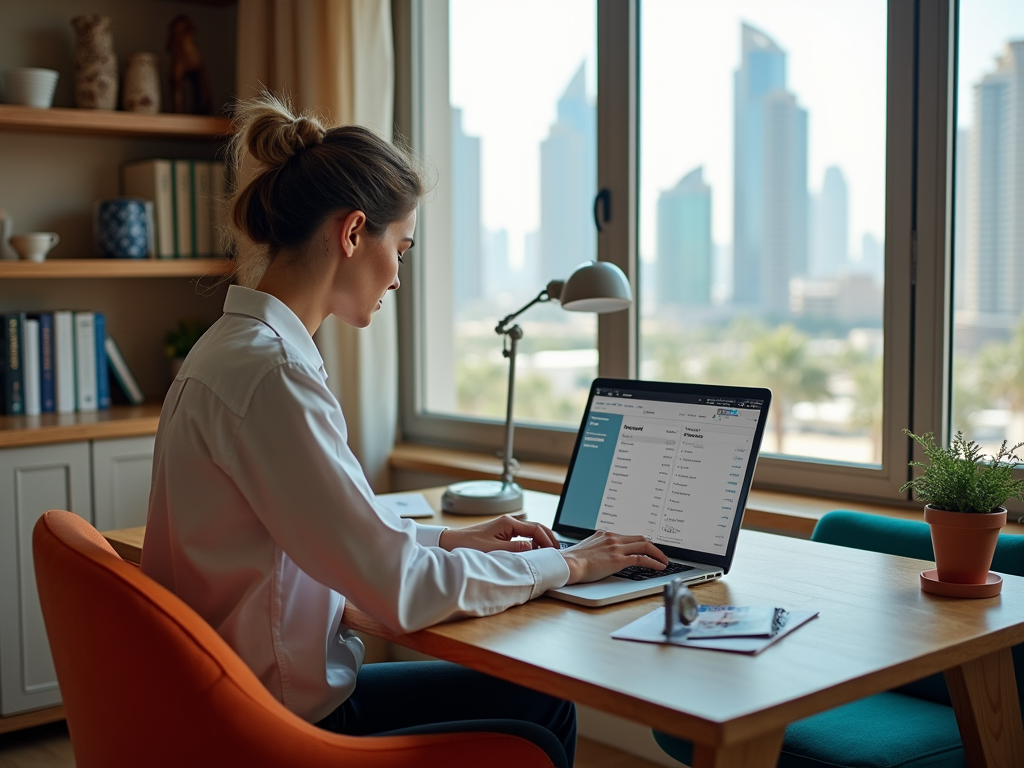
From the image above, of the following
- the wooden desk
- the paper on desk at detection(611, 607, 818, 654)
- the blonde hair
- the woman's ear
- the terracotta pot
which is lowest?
the wooden desk

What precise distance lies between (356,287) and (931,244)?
1242 mm

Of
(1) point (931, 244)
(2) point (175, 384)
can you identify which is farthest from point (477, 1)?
(2) point (175, 384)

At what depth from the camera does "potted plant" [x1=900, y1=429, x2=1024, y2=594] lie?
147 cm

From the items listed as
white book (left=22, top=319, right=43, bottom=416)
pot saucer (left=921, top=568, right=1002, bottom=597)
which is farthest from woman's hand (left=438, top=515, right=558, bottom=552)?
white book (left=22, top=319, right=43, bottom=416)

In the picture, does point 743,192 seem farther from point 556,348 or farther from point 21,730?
point 21,730

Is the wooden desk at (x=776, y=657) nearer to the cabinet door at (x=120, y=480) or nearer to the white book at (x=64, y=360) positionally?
Result: the cabinet door at (x=120, y=480)

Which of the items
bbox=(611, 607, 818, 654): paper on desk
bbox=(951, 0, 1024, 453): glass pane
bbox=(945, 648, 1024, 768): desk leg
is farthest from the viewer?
bbox=(951, 0, 1024, 453): glass pane

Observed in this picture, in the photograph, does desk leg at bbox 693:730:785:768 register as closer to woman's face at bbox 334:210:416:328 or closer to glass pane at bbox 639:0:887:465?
woman's face at bbox 334:210:416:328

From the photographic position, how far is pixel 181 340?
3.44 m

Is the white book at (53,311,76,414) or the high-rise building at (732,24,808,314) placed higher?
the high-rise building at (732,24,808,314)

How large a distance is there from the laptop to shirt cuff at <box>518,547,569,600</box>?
2cm

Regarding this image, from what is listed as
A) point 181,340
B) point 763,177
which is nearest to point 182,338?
point 181,340

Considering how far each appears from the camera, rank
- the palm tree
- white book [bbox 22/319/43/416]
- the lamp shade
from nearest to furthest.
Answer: the lamp shade
white book [bbox 22/319/43/416]
the palm tree

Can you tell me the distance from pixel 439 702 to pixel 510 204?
77.5 inches
